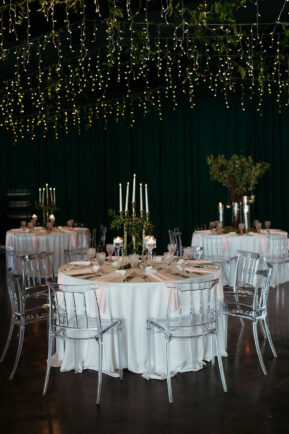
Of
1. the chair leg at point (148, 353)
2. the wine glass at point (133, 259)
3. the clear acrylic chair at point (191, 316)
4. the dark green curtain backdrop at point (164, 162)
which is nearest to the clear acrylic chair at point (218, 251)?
the wine glass at point (133, 259)

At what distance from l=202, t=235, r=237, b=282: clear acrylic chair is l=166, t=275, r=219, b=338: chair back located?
3287 millimetres

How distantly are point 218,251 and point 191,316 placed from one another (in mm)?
3761

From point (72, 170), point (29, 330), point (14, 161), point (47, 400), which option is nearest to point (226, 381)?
point (47, 400)

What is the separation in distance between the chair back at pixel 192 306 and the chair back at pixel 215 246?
3.41 meters

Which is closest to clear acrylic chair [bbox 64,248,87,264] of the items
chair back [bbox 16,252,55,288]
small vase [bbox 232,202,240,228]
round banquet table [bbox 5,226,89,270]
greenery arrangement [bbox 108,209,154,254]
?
round banquet table [bbox 5,226,89,270]

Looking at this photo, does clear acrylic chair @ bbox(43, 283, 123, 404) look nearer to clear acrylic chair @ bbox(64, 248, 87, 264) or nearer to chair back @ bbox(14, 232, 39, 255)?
clear acrylic chair @ bbox(64, 248, 87, 264)

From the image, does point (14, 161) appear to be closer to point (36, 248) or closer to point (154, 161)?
point (154, 161)

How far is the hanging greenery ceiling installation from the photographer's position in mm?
6789

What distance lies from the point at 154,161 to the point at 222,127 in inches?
76.3

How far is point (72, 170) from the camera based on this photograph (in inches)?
544

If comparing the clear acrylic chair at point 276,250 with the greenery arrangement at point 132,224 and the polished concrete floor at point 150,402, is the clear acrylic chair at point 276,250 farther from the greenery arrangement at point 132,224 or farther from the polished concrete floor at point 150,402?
the greenery arrangement at point 132,224

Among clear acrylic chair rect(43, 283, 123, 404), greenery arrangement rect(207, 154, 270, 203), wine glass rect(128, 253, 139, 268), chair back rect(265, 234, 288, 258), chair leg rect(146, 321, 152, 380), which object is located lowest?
chair leg rect(146, 321, 152, 380)

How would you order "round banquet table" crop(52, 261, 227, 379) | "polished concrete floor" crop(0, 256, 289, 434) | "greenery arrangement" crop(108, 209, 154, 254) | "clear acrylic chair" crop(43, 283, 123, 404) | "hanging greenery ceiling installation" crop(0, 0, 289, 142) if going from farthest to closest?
"hanging greenery ceiling installation" crop(0, 0, 289, 142)
"greenery arrangement" crop(108, 209, 154, 254)
"round banquet table" crop(52, 261, 227, 379)
"clear acrylic chair" crop(43, 283, 123, 404)
"polished concrete floor" crop(0, 256, 289, 434)

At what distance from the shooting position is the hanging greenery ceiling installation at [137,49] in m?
6.79
